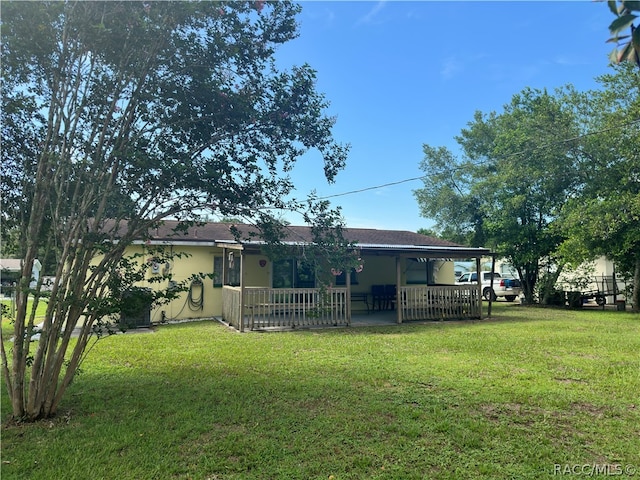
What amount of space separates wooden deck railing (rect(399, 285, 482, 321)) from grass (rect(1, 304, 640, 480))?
4.24 m

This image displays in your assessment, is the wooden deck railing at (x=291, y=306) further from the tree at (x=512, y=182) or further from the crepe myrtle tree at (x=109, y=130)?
the tree at (x=512, y=182)

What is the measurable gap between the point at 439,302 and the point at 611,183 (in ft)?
27.7

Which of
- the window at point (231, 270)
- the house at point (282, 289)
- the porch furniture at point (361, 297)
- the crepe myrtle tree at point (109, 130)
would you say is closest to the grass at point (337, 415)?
the crepe myrtle tree at point (109, 130)

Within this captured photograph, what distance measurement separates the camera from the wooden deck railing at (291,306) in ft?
33.7

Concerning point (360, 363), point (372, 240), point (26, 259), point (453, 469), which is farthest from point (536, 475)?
point (372, 240)

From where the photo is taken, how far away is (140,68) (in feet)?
13.2

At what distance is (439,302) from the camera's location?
1237 cm

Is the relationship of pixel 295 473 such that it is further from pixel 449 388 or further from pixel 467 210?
pixel 467 210

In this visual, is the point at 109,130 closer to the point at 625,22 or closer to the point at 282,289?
the point at 625,22

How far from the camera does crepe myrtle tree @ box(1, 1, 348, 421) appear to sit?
12.6ft

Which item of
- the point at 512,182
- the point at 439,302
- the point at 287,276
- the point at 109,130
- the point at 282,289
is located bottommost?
the point at 439,302

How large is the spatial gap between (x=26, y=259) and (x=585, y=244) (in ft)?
50.3

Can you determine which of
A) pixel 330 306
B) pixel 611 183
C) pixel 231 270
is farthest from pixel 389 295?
pixel 611 183

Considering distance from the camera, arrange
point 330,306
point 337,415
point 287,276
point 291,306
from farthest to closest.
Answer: point 287,276 → point 291,306 → point 330,306 → point 337,415
